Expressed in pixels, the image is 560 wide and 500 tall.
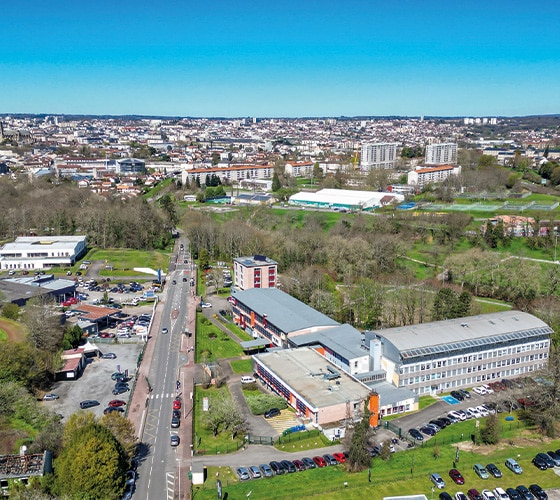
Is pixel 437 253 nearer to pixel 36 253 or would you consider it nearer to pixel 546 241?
pixel 546 241

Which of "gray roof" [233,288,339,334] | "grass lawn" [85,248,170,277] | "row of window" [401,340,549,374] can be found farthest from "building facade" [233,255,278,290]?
"row of window" [401,340,549,374]

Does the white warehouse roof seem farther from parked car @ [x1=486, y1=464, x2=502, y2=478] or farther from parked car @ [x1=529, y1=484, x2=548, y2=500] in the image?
parked car @ [x1=529, y1=484, x2=548, y2=500]

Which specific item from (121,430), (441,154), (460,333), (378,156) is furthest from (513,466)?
(441,154)

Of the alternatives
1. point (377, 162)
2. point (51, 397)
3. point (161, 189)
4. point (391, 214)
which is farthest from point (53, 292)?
point (377, 162)

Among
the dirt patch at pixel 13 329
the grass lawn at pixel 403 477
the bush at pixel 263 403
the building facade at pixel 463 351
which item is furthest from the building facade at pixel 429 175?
the grass lawn at pixel 403 477

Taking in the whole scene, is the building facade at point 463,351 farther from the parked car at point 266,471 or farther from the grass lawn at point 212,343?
the grass lawn at point 212,343

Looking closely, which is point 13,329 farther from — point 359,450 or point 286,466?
point 359,450
